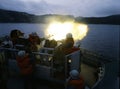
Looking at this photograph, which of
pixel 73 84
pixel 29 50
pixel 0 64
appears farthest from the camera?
pixel 29 50

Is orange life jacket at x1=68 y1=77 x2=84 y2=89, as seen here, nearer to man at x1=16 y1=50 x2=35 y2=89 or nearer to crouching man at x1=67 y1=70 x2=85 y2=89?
crouching man at x1=67 y1=70 x2=85 y2=89

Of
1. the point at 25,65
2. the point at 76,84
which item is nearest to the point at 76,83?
the point at 76,84

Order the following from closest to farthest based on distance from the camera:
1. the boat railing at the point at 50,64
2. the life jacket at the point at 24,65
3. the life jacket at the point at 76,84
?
the life jacket at the point at 76,84 < the life jacket at the point at 24,65 < the boat railing at the point at 50,64

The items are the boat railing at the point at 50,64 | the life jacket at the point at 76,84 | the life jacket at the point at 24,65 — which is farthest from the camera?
the boat railing at the point at 50,64

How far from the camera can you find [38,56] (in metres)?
11.6

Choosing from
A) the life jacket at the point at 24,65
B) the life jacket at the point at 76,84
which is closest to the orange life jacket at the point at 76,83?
the life jacket at the point at 76,84

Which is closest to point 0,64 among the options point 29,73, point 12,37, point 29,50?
point 29,73

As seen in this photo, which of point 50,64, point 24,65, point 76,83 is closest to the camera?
point 76,83

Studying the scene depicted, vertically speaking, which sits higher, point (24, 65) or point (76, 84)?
point (24, 65)

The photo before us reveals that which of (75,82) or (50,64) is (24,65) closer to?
(50,64)

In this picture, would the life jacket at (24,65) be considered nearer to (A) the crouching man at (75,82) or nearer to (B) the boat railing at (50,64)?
(B) the boat railing at (50,64)

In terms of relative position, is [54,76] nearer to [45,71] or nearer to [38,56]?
[45,71]

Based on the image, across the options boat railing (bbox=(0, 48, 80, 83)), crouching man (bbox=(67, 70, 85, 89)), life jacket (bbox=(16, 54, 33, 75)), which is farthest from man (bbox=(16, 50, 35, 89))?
crouching man (bbox=(67, 70, 85, 89))

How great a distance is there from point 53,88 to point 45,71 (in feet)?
3.01
